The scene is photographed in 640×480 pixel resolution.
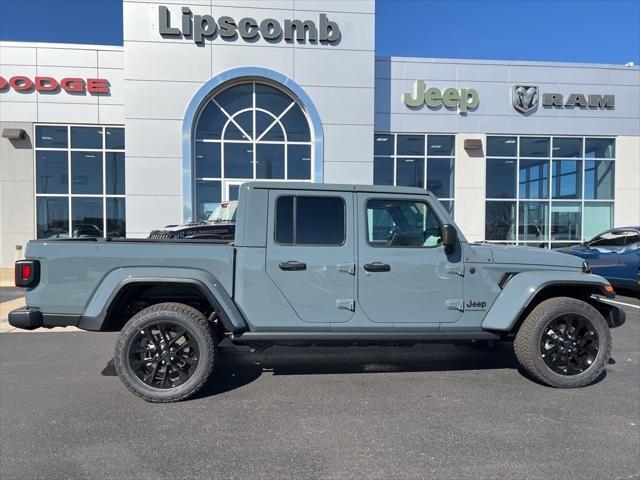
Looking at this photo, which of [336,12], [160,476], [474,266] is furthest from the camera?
[336,12]

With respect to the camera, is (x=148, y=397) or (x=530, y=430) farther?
(x=148, y=397)

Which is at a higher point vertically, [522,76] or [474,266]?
[522,76]

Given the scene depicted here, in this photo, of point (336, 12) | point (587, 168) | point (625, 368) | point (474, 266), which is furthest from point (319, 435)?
point (587, 168)

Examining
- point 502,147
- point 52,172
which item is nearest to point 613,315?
point 502,147

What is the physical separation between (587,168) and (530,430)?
49.6ft

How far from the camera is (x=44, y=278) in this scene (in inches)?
156

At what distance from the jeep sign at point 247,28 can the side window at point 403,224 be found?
10501 mm

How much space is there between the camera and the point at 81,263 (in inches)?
156

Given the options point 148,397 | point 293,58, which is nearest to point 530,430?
point 148,397

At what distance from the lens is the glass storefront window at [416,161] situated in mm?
14875

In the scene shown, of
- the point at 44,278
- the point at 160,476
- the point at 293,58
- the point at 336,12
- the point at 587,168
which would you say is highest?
the point at 336,12

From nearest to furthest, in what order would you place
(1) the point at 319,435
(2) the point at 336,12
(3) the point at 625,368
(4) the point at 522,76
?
(1) the point at 319,435 < (3) the point at 625,368 < (2) the point at 336,12 < (4) the point at 522,76

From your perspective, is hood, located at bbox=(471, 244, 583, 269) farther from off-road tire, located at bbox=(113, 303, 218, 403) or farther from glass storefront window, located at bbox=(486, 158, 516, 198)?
glass storefront window, located at bbox=(486, 158, 516, 198)

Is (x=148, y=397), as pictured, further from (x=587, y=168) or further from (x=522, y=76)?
(x=587, y=168)
